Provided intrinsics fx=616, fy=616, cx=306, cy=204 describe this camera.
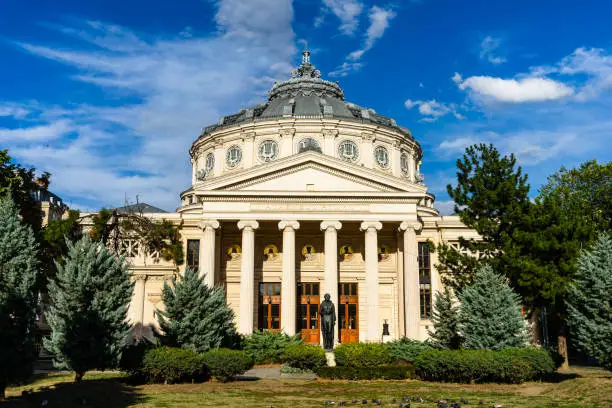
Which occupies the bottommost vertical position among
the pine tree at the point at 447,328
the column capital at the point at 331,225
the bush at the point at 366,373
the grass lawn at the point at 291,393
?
the grass lawn at the point at 291,393

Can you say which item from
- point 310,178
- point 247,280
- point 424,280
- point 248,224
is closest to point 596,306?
point 310,178

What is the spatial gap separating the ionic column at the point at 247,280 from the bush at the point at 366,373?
A: 13226 mm

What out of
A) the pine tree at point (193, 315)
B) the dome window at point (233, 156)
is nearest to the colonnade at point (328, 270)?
the pine tree at point (193, 315)

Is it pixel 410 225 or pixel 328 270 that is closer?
pixel 328 270

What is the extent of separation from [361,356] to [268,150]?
28.4 m

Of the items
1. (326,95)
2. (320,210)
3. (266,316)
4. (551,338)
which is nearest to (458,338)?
(320,210)

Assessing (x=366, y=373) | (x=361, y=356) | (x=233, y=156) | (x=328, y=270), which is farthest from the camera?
(x=233, y=156)

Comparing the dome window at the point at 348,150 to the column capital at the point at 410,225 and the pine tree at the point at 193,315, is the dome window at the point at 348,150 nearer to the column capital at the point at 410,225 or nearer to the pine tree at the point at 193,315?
the column capital at the point at 410,225

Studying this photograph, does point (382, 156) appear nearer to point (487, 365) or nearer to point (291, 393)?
point (487, 365)

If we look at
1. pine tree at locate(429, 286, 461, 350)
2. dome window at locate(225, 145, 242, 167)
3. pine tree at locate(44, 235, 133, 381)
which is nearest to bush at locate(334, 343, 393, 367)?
pine tree at locate(429, 286, 461, 350)

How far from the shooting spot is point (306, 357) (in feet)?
93.1

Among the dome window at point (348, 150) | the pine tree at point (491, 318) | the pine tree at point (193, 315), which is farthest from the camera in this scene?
the dome window at point (348, 150)

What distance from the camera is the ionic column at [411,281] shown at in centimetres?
3950

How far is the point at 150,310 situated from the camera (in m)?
45.0
